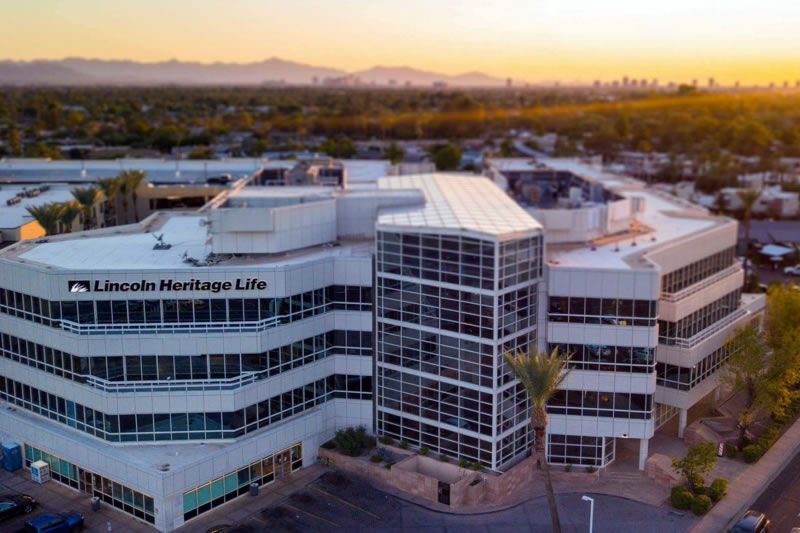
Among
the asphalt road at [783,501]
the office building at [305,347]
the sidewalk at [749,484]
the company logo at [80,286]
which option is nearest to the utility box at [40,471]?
the office building at [305,347]

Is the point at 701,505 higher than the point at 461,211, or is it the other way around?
the point at 461,211

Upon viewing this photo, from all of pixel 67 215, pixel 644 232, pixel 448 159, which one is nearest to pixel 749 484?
pixel 644 232

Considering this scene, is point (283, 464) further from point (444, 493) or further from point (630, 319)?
point (630, 319)

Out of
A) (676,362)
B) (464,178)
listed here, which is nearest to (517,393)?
(676,362)

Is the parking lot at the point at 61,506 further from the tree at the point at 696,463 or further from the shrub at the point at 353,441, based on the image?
the tree at the point at 696,463

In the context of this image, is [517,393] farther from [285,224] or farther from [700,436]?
[285,224]
